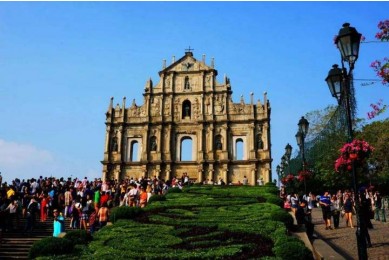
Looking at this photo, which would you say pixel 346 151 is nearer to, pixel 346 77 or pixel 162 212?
pixel 346 77

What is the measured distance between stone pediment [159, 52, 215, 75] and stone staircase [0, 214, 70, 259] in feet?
107

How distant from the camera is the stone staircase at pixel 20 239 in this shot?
12.8 meters

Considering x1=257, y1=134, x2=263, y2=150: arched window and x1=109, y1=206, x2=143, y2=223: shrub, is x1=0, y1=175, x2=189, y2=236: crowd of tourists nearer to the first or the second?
x1=109, y1=206, x2=143, y2=223: shrub

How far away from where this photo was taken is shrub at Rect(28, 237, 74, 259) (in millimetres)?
10102

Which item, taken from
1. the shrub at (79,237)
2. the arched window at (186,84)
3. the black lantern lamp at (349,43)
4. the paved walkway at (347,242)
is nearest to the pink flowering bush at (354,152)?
the black lantern lamp at (349,43)

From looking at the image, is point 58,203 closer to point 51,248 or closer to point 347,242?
point 51,248

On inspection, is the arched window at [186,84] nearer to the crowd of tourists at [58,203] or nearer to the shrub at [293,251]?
the crowd of tourists at [58,203]

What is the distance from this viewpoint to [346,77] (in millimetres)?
8977

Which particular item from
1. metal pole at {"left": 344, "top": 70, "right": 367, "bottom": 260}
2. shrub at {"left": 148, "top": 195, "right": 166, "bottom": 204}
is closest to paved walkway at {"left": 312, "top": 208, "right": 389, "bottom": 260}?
metal pole at {"left": 344, "top": 70, "right": 367, "bottom": 260}

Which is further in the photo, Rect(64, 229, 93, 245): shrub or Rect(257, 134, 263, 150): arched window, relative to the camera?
Rect(257, 134, 263, 150): arched window

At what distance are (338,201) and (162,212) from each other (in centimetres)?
1483

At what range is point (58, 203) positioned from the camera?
68.0ft

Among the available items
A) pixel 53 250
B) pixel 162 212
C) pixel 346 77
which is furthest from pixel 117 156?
pixel 346 77

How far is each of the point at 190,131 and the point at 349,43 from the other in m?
37.8
